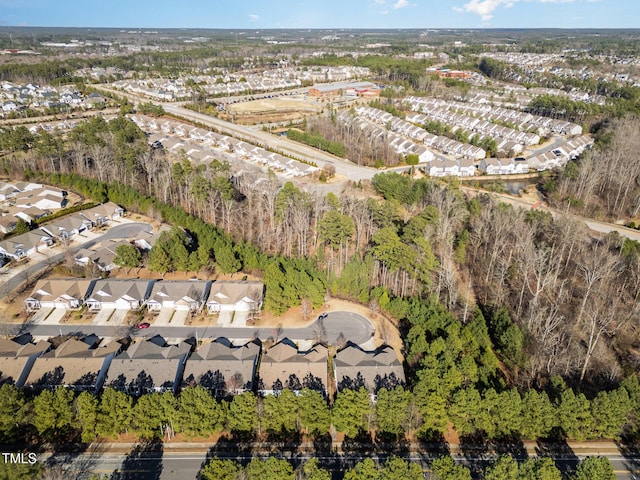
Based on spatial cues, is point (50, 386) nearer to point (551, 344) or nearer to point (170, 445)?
point (170, 445)

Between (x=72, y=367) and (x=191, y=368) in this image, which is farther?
(x=191, y=368)

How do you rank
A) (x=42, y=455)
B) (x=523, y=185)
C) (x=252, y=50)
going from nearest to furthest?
(x=42, y=455)
(x=523, y=185)
(x=252, y=50)

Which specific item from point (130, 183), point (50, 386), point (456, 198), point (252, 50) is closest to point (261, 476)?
point (50, 386)

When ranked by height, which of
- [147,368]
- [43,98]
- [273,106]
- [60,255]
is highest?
[43,98]

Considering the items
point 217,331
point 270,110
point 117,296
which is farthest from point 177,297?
point 270,110

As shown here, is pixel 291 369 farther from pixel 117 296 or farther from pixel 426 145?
pixel 426 145

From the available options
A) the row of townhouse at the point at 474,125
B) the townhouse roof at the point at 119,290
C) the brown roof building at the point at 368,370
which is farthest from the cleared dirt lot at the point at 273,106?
the brown roof building at the point at 368,370

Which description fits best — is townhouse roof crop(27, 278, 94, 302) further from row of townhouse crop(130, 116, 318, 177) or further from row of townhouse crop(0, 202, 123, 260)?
row of townhouse crop(130, 116, 318, 177)

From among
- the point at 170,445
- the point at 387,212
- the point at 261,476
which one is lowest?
the point at 170,445
